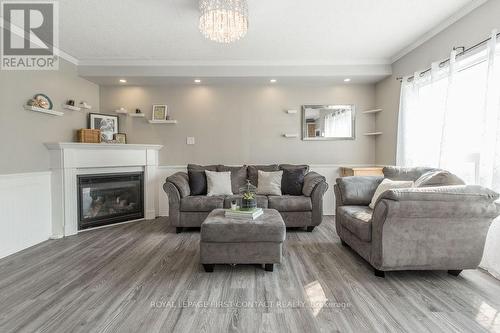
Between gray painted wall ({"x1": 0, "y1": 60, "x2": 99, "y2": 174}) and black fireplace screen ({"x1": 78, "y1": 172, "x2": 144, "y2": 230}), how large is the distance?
2.10ft

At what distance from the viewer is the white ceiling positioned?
2574 mm

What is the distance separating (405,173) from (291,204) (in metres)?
1.46

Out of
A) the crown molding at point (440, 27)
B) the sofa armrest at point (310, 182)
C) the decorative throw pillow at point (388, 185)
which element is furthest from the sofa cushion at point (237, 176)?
the crown molding at point (440, 27)

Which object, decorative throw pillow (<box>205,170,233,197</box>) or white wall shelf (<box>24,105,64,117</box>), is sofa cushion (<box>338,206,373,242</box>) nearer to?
decorative throw pillow (<box>205,170,233,197</box>)

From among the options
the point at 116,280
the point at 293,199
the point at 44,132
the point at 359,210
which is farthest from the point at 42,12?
the point at 359,210

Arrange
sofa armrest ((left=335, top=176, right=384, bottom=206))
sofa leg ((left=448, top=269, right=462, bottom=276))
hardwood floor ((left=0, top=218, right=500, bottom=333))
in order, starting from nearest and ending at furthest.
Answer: hardwood floor ((left=0, top=218, right=500, bottom=333))
sofa leg ((left=448, top=269, right=462, bottom=276))
sofa armrest ((left=335, top=176, right=384, bottom=206))

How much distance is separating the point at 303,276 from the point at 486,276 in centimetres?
164

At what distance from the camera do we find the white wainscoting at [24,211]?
270cm

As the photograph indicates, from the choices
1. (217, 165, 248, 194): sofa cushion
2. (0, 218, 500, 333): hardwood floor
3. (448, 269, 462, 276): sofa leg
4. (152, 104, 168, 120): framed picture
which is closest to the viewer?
(0, 218, 500, 333): hardwood floor

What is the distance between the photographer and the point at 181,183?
12.1 ft

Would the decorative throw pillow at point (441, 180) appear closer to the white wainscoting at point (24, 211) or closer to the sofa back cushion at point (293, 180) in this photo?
the sofa back cushion at point (293, 180)

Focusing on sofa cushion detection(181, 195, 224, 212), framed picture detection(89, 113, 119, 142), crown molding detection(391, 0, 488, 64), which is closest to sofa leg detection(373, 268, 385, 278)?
sofa cushion detection(181, 195, 224, 212)

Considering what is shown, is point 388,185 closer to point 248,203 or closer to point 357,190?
point 357,190

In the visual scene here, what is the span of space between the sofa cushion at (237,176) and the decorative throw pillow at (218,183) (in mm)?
138
